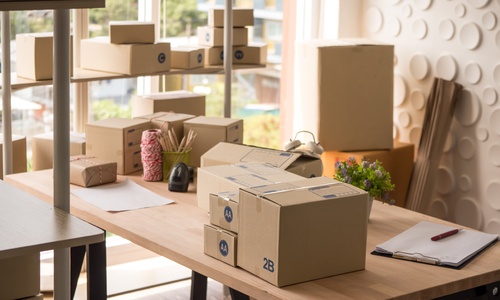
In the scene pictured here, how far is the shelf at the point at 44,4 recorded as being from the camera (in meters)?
1.54

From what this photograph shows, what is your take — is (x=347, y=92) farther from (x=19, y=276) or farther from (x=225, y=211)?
(x=19, y=276)

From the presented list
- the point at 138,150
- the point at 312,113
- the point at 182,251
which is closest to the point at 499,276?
the point at 182,251

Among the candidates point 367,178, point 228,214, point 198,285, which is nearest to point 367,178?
point 367,178

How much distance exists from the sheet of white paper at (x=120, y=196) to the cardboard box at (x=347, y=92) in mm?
1445

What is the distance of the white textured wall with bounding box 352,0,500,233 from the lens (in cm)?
426

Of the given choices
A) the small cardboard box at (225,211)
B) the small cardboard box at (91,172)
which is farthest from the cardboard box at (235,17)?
the small cardboard box at (225,211)

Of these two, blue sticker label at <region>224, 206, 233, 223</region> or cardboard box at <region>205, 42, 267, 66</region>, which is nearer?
blue sticker label at <region>224, 206, 233, 223</region>

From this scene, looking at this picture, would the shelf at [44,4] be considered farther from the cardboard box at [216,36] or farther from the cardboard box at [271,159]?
the cardboard box at [216,36]

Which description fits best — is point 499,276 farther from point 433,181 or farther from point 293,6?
point 293,6

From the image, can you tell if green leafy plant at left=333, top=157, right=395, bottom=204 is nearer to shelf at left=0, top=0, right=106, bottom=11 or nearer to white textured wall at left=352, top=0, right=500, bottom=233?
shelf at left=0, top=0, right=106, bottom=11

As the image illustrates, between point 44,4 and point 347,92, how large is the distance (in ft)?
9.37

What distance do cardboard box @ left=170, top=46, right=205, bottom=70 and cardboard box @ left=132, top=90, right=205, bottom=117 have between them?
0.17 m

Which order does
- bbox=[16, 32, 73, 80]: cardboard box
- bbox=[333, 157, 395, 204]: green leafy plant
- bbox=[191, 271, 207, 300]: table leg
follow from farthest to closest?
bbox=[16, 32, 73, 80]: cardboard box < bbox=[191, 271, 207, 300]: table leg < bbox=[333, 157, 395, 204]: green leafy plant

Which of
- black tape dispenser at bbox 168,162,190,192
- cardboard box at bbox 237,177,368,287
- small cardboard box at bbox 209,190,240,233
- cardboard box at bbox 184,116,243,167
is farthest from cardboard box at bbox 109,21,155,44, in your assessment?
cardboard box at bbox 237,177,368,287
